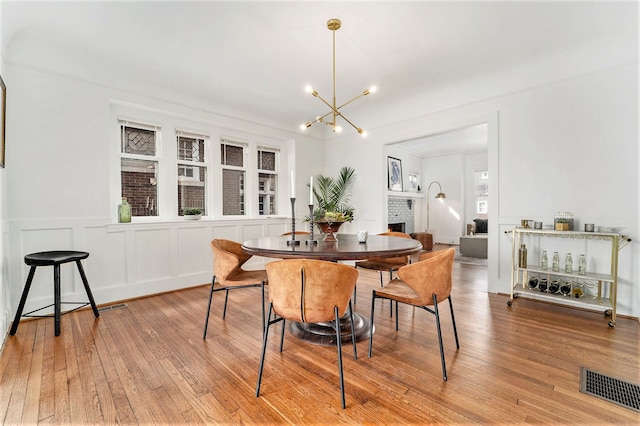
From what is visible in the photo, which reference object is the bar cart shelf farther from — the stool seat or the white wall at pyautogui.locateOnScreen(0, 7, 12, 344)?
the white wall at pyautogui.locateOnScreen(0, 7, 12, 344)

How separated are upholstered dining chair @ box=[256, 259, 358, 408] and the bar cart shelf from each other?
2459mm

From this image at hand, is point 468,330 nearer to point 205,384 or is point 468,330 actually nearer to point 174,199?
point 205,384

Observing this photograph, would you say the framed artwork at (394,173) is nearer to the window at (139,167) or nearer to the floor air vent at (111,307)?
the window at (139,167)

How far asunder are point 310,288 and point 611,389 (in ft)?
6.05

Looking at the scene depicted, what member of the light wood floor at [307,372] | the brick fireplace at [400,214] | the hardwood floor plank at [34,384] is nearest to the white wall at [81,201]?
the hardwood floor plank at [34,384]

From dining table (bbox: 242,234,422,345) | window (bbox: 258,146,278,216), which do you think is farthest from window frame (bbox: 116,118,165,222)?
dining table (bbox: 242,234,422,345)

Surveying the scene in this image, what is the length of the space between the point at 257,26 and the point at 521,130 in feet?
10.2

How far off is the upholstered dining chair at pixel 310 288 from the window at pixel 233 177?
3.23m

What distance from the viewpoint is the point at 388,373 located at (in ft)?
6.42

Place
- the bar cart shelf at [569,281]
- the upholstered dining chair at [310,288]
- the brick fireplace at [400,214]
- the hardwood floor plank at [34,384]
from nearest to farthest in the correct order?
the hardwood floor plank at [34,384], the upholstered dining chair at [310,288], the bar cart shelf at [569,281], the brick fireplace at [400,214]

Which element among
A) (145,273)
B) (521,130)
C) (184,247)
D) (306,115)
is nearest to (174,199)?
(184,247)

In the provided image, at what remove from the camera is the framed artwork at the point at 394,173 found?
23.4ft

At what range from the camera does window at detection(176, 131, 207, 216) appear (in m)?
4.29

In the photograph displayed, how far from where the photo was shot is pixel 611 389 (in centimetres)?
177
